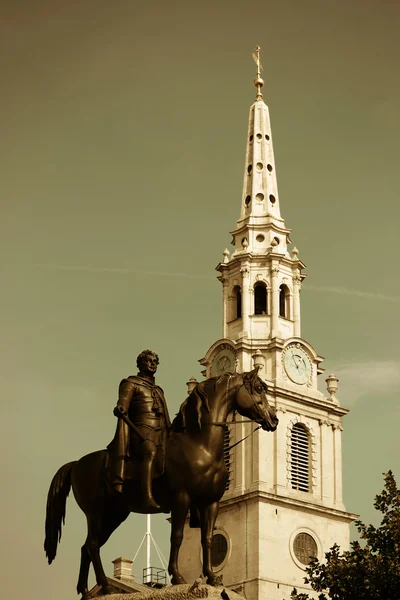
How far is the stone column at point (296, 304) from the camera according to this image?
9150cm

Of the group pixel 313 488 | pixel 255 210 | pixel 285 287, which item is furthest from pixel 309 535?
pixel 255 210

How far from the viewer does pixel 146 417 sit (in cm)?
2030

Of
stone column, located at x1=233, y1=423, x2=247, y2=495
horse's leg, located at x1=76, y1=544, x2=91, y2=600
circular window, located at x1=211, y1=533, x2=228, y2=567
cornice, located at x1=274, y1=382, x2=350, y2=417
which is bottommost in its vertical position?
horse's leg, located at x1=76, y1=544, x2=91, y2=600

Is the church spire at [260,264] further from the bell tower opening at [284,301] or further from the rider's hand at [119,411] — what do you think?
the rider's hand at [119,411]

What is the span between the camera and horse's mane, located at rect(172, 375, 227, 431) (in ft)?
65.3

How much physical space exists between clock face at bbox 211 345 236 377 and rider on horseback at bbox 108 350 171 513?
68.7 m

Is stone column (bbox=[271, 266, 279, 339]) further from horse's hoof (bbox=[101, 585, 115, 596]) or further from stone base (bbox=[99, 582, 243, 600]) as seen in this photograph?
stone base (bbox=[99, 582, 243, 600])

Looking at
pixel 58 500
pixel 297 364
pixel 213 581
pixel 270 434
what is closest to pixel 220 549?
pixel 270 434

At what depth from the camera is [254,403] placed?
1992cm

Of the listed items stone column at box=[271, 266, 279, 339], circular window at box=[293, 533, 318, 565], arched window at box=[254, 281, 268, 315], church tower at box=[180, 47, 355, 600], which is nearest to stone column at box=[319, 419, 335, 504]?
church tower at box=[180, 47, 355, 600]

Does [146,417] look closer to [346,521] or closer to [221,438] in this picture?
[221,438]

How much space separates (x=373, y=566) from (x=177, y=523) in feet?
78.9

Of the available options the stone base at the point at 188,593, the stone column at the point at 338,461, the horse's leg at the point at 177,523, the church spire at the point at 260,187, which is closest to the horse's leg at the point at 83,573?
the stone base at the point at 188,593

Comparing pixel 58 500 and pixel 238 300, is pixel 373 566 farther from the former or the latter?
pixel 238 300
